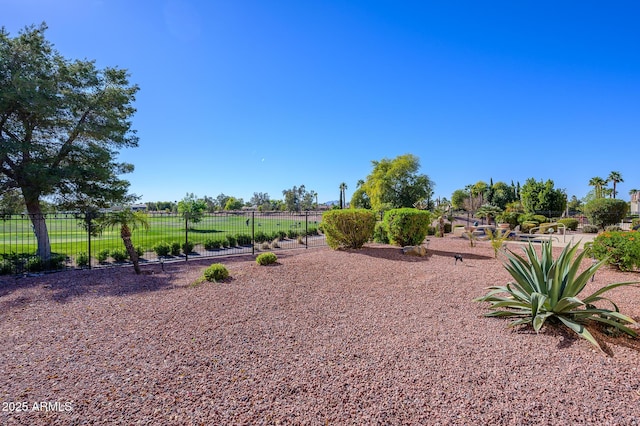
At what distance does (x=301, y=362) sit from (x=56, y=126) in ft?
41.1

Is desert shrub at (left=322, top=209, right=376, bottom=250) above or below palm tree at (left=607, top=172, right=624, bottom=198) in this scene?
below

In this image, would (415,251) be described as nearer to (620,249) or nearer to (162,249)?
(620,249)

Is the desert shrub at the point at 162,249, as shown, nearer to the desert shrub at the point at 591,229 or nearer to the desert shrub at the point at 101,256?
the desert shrub at the point at 101,256

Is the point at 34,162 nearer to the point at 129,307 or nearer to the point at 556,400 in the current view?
the point at 129,307

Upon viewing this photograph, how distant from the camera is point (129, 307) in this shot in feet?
17.0

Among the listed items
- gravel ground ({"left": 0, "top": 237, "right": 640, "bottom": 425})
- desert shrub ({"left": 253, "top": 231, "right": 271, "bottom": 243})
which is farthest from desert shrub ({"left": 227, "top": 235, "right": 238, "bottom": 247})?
gravel ground ({"left": 0, "top": 237, "right": 640, "bottom": 425})

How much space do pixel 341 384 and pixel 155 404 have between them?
162cm

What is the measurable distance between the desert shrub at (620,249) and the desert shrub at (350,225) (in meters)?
5.96

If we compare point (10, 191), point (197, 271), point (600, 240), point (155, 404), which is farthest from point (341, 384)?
point (10, 191)

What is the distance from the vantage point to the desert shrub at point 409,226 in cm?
1053

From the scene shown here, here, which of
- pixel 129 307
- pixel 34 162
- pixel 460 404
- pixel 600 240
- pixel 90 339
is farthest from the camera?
pixel 34 162

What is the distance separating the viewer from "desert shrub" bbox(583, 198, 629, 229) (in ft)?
66.1

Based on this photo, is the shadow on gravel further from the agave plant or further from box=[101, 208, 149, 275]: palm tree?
the agave plant

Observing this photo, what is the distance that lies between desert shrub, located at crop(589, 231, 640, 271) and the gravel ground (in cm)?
154
